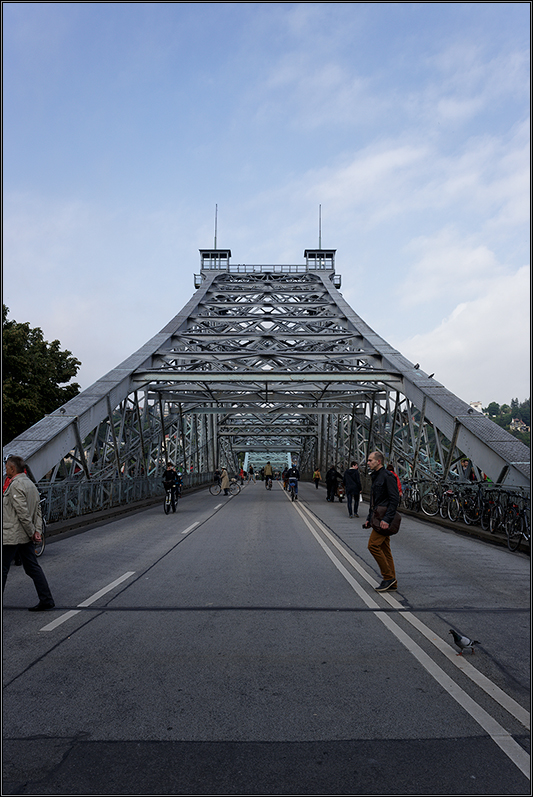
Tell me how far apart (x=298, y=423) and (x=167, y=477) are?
40926mm

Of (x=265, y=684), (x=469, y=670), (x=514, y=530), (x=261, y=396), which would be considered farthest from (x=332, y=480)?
(x=265, y=684)

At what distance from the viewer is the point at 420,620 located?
588 centimetres

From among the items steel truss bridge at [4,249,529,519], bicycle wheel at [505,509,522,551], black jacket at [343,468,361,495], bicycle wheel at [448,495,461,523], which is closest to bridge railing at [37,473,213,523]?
steel truss bridge at [4,249,529,519]

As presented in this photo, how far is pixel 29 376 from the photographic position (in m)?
29.6

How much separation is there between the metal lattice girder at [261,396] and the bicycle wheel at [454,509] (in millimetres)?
1116

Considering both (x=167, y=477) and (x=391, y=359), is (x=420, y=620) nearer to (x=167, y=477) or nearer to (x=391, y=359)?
(x=167, y=477)

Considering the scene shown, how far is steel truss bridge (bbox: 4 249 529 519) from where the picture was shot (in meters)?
14.6

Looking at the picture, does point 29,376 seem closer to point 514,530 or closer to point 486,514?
point 486,514

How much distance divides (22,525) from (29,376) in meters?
25.5

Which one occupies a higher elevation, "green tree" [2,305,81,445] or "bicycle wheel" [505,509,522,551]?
"green tree" [2,305,81,445]

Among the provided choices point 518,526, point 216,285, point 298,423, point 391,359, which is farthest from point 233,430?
point 518,526

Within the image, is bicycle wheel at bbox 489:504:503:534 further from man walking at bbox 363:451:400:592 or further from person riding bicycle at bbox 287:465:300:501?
person riding bicycle at bbox 287:465:300:501

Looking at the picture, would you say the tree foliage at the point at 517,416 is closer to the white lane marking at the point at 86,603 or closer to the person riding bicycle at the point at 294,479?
the white lane marking at the point at 86,603

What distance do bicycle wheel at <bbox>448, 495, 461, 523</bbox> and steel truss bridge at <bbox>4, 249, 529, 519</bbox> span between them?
1151 millimetres
